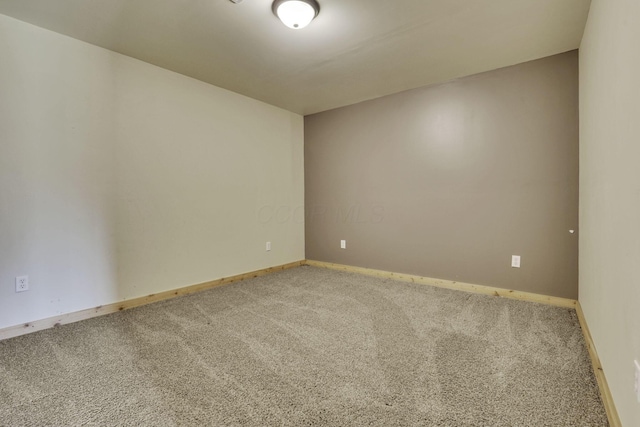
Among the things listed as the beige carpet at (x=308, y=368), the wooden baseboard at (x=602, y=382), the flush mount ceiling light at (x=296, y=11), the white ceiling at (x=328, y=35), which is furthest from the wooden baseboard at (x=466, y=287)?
the flush mount ceiling light at (x=296, y=11)

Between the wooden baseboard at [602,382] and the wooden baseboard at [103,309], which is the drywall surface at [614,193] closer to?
the wooden baseboard at [602,382]

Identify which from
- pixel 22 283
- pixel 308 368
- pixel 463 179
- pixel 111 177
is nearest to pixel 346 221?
pixel 463 179

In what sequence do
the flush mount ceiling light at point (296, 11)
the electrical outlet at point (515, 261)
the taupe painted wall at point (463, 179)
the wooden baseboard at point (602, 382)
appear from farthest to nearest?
the electrical outlet at point (515, 261) < the taupe painted wall at point (463, 179) < the flush mount ceiling light at point (296, 11) < the wooden baseboard at point (602, 382)

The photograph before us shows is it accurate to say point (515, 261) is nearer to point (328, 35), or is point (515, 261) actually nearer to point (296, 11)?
point (328, 35)

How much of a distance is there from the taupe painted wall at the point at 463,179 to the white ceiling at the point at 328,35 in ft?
1.01

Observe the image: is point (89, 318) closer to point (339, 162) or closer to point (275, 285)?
point (275, 285)

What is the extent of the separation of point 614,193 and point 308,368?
5.50 ft

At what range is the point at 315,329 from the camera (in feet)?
7.10

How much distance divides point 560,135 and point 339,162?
2.32 m

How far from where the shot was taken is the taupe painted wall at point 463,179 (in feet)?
8.52

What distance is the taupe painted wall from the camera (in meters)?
2.60

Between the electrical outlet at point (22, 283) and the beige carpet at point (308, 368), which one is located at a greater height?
the electrical outlet at point (22, 283)

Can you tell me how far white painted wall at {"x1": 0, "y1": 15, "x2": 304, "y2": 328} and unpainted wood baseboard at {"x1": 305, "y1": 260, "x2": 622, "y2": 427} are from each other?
137 centimetres

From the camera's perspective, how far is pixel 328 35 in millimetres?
2268
